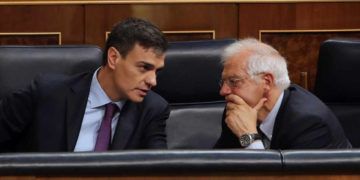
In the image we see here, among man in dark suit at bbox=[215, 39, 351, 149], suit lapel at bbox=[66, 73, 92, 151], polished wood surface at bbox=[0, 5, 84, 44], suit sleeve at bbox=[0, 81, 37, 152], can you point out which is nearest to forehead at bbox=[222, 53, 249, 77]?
man in dark suit at bbox=[215, 39, 351, 149]

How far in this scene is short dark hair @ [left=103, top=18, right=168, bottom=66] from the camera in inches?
71.4

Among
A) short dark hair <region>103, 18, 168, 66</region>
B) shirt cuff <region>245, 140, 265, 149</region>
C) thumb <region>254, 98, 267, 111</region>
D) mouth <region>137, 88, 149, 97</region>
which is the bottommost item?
shirt cuff <region>245, 140, 265, 149</region>

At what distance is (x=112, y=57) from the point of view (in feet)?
6.09

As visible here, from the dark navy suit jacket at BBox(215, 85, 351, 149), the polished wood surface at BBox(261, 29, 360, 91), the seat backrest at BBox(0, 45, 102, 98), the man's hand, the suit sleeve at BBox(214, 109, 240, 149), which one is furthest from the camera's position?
the polished wood surface at BBox(261, 29, 360, 91)

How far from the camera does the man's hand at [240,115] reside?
1.79m

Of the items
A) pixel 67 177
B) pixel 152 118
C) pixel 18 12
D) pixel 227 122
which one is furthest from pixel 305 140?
pixel 18 12

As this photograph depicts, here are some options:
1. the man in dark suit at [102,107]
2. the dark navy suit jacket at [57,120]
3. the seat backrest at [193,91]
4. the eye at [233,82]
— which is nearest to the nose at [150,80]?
the man in dark suit at [102,107]

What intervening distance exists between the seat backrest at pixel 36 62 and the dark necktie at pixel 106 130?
0.25 m

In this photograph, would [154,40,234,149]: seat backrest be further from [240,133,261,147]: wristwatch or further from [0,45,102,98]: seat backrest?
[240,133,261,147]: wristwatch

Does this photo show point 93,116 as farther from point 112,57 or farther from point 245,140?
point 245,140

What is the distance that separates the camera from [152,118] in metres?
1.88

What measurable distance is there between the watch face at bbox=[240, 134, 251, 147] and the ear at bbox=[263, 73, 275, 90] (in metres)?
0.14

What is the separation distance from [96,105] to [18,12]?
1436 millimetres

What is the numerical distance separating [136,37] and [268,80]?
1.21 ft
